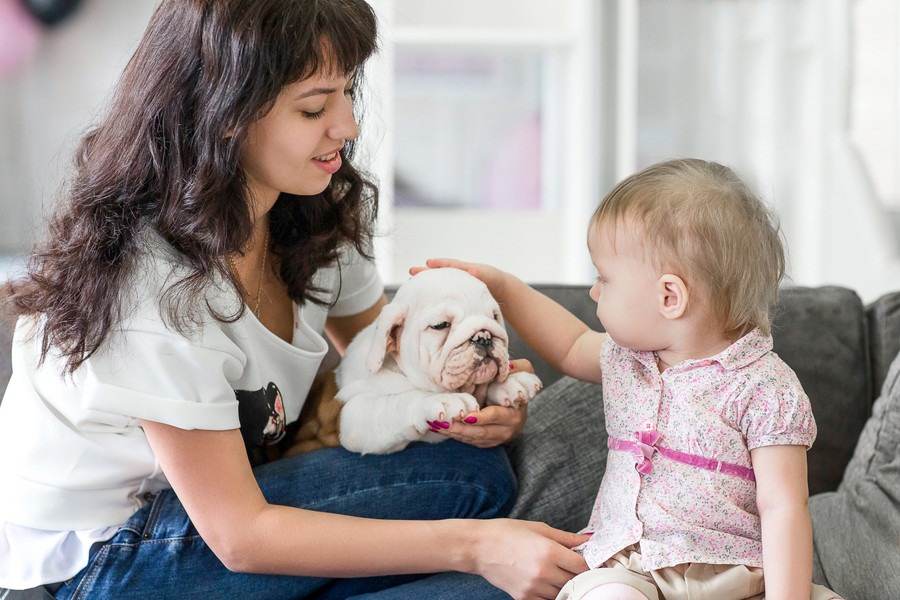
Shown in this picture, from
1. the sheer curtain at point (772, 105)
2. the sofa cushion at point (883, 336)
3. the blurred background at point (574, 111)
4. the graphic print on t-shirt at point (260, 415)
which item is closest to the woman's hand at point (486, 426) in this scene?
the graphic print on t-shirt at point (260, 415)

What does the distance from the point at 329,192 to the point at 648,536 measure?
72 centimetres

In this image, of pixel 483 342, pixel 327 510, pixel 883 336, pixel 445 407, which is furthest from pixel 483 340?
pixel 883 336

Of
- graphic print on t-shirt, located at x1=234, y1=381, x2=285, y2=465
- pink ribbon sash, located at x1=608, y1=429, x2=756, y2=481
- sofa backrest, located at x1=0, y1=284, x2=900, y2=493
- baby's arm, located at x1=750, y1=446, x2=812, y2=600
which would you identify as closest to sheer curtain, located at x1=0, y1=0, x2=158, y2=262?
sofa backrest, located at x1=0, y1=284, x2=900, y2=493

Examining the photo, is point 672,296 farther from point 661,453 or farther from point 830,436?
point 830,436

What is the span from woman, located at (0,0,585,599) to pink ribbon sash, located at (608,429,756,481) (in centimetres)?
15

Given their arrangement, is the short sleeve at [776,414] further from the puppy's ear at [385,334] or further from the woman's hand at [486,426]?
the puppy's ear at [385,334]

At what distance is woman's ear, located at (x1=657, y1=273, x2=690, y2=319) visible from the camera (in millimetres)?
1075

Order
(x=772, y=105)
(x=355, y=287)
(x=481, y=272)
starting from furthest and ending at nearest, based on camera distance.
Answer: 1. (x=772, y=105)
2. (x=355, y=287)
3. (x=481, y=272)

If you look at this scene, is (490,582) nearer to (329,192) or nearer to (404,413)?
(404,413)

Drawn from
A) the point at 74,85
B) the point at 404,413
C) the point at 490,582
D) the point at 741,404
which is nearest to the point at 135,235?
the point at 404,413

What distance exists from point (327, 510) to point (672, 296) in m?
0.55

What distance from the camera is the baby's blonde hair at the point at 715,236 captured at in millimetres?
1062

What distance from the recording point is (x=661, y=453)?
1112 mm

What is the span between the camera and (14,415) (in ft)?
4.05
